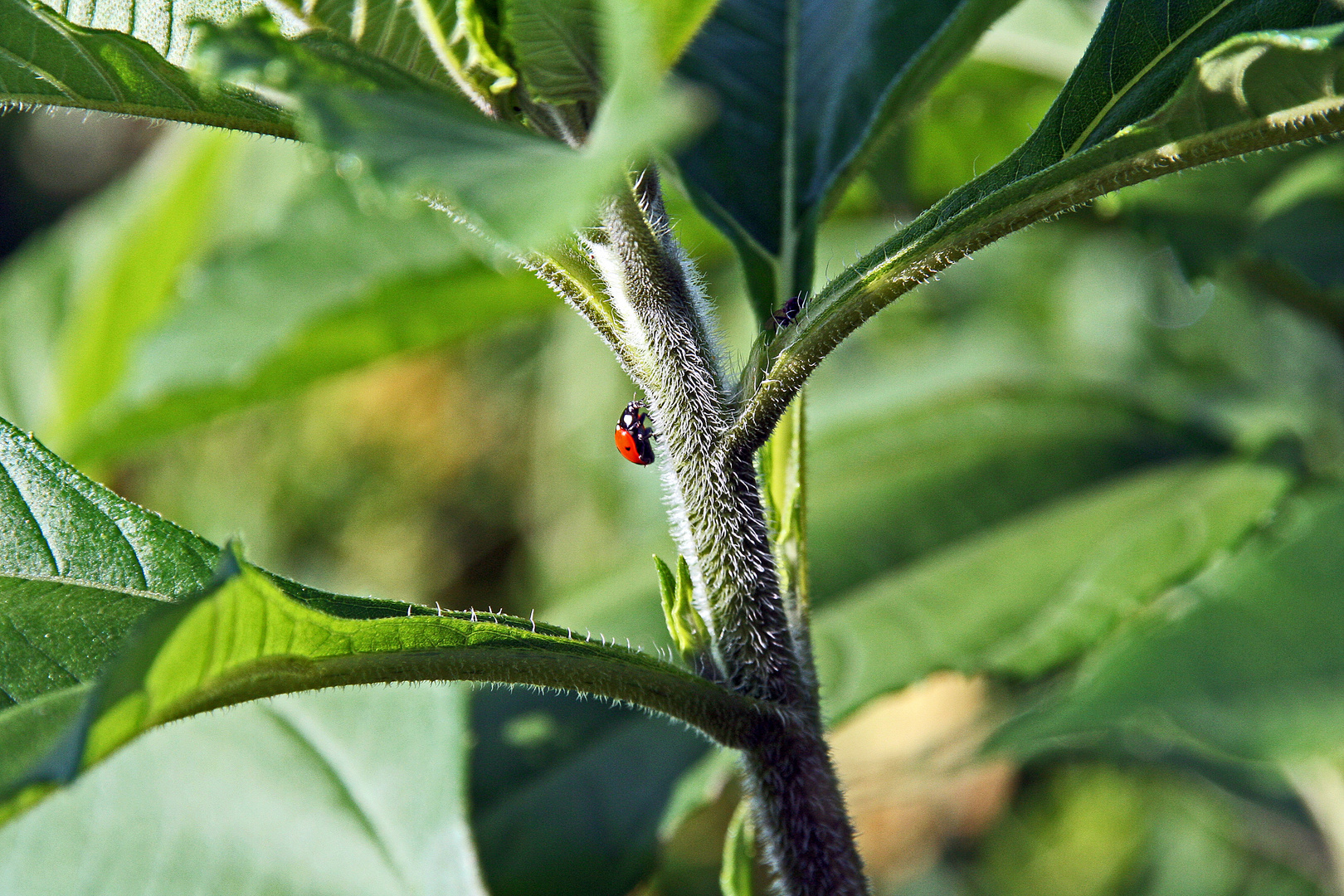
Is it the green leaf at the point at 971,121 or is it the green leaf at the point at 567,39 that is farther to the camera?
the green leaf at the point at 971,121

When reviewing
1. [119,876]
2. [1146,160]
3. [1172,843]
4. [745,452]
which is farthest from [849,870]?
[1172,843]

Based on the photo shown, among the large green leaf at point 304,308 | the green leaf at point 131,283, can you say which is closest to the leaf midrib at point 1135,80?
the large green leaf at point 304,308

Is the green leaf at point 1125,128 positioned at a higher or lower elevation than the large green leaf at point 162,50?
lower

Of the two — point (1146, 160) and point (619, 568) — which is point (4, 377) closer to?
point (619, 568)

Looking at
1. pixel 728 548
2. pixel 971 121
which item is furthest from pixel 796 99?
pixel 971 121

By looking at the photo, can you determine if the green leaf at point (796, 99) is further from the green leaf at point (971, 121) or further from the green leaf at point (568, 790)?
the green leaf at point (971, 121)

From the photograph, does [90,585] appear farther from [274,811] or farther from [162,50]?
[274,811]
